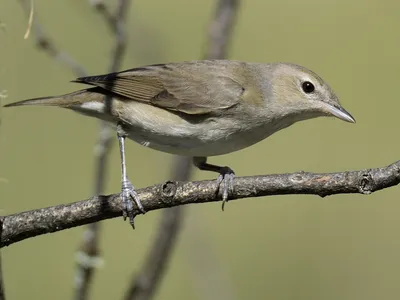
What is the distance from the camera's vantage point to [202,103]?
161 inches

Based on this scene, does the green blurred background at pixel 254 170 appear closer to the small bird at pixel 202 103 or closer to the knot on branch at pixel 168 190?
the small bird at pixel 202 103

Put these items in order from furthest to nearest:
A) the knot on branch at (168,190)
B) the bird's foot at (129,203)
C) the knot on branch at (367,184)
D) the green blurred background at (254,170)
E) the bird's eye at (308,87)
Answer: the green blurred background at (254,170)
the bird's eye at (308,87)
the bird's foot at (129,203)
the knot on branch at (168,190)
the knot on branch at (367,184)

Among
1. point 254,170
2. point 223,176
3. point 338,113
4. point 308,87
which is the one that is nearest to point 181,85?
point 308,87

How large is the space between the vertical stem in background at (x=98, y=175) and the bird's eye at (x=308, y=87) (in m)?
1.35

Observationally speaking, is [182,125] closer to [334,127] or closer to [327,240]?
[327,240]

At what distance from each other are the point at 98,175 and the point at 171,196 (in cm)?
50

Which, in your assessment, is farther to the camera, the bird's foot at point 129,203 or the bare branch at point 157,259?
the bare branch at point 157,259

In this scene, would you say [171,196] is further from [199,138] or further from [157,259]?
[199,138]

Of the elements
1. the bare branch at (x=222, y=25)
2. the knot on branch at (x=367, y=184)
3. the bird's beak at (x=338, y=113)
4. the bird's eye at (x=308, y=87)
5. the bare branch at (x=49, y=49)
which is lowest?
the knot on branch at (x=367, y=184)

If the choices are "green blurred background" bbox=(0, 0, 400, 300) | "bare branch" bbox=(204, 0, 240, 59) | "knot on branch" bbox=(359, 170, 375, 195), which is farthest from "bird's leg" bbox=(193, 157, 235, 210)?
"green blurred background" bbox=(0, 0, 400, 300)

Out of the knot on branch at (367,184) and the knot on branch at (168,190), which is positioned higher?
the knot on branch at (168,190)

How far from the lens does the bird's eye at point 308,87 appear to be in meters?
4.31

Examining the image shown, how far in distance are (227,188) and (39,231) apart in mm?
723

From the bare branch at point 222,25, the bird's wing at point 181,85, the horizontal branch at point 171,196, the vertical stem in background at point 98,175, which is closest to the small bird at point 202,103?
the bird's wing at point 181,85
